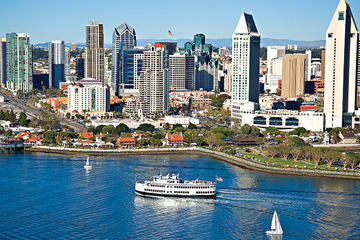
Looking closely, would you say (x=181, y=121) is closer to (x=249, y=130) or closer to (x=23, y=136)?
(x=249, y=130)

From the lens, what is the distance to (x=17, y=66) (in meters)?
61.9

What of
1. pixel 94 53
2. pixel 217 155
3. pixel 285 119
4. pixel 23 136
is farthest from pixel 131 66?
pixel 217 155

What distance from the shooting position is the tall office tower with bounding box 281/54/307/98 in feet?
194

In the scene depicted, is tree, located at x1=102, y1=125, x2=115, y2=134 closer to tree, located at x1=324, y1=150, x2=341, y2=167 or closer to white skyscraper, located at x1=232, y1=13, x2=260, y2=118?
white skyscraper, located at x1=232, y1=13, x2=260, y2=118

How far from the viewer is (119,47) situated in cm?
6438

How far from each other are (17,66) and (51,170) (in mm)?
39527

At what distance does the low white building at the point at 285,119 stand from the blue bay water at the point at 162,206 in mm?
12916

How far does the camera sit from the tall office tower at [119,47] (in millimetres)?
62144

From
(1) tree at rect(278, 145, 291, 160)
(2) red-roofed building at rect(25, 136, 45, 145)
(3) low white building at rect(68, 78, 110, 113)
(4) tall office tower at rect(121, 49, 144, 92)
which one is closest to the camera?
(1) tree at rect(278, 145, 291, 160)

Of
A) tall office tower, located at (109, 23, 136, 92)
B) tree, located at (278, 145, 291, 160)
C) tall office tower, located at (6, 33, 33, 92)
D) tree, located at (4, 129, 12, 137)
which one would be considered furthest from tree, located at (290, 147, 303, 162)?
tall office tower, located at (6, 33, 33, 92)

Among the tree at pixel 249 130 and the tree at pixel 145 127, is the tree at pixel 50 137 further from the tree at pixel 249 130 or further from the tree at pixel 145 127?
the tree at pixel 249 130

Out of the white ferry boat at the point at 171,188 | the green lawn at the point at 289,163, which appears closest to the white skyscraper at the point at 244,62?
the green lawn at the point at 289,163

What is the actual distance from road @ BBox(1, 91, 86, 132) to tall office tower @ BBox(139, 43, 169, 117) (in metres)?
6.02

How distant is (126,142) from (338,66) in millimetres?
14134
